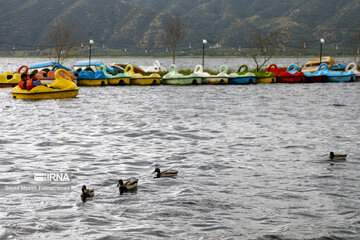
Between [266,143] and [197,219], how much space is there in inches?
317

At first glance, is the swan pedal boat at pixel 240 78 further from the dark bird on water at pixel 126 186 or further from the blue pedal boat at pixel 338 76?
the dark bird on water at pixel 126 186

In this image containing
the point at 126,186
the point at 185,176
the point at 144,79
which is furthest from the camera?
the point at 144,79

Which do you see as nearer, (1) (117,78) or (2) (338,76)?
(1) (117,78)

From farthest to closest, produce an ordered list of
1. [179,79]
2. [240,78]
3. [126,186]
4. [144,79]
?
[240,78], [179,79], [144,79], [126,186]

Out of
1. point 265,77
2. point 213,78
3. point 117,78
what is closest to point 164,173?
point 117,78

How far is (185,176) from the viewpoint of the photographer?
11.6 m

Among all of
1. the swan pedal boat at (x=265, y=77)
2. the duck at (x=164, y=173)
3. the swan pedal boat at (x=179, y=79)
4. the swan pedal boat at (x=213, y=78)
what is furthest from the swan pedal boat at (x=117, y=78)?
the duck at (x=164, y=173)

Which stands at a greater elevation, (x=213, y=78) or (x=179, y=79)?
(x=213, y=78)

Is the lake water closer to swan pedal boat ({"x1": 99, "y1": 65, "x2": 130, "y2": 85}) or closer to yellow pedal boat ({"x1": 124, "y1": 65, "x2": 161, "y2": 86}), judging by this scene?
swan pedal boat ({"x1": 99, "y1": 65, "x2": 130, "y2": 85})

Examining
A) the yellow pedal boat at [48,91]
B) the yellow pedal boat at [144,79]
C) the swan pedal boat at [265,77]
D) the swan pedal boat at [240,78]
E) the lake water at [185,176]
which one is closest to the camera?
the lake water at [185,176]

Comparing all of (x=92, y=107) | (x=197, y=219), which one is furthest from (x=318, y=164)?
(x=92, y=107)

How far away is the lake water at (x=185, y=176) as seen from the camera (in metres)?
8.14

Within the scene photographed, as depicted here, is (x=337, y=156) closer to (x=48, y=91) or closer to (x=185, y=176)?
(x=185, y=176)

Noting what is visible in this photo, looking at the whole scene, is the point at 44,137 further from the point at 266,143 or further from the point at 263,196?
the point at 263,196
